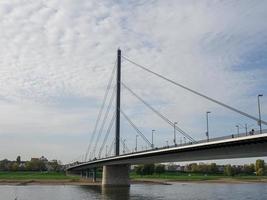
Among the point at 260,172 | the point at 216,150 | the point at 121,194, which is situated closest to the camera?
the point at 216,150

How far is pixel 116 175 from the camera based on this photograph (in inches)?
3804

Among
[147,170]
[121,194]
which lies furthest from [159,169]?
[121,194]

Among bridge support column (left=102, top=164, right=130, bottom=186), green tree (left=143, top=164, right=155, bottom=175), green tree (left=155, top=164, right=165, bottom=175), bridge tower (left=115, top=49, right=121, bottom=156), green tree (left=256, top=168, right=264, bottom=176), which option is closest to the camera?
bridge tower (left=115, top=49, right=121, bottom=156)

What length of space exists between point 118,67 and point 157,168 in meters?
103

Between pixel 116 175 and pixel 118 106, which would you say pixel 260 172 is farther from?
pixel 118 106

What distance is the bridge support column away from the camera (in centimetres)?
9488

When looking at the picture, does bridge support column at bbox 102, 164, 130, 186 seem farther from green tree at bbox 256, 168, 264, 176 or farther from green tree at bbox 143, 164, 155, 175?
green tree at bbox 256, 168, 264, 176

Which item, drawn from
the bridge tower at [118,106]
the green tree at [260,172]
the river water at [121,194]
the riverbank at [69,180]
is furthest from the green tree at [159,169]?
the river water at [121,194]

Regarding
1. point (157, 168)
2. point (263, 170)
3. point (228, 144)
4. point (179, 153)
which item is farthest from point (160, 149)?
point (263, 170)

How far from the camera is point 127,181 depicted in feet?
314

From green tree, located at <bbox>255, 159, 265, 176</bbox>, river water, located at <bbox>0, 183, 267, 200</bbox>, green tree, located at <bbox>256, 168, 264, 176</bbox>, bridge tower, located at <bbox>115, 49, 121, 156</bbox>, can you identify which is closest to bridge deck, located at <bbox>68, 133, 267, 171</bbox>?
river water, located at <bbox>0, 183, 267, 200</bbox>

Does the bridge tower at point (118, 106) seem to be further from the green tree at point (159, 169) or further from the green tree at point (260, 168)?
the green tree at point (260, 168)

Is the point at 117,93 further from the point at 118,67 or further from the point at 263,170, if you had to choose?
the point at 263,170

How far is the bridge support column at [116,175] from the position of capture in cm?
9488
